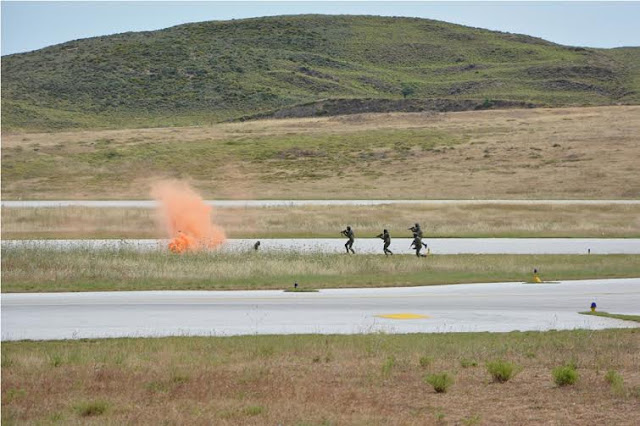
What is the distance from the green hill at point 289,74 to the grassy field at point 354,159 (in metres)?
20.2

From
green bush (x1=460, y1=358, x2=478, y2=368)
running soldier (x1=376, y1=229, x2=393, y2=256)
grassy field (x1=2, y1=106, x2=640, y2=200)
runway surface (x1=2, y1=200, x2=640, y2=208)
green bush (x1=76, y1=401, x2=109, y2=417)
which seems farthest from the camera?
grassy field (x1=2, y1=106, x2=640, y2=200)

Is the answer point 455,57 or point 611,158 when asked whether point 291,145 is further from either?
point 455,57

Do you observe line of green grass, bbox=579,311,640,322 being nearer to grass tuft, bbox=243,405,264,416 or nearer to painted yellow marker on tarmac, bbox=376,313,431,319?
painted yellow marker on tarmac, bbox=376,313,431,319

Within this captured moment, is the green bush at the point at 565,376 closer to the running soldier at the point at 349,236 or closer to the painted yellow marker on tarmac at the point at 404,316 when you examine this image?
the painted yellow marker on tarmac at the point at 404,316

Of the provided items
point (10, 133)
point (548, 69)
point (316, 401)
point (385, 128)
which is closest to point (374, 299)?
point (316, 401)

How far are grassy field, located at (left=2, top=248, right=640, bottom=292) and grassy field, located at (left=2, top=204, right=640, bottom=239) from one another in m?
12.2

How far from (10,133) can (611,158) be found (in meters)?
67.5

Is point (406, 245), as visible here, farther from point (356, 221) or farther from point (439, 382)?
point (439, 382)

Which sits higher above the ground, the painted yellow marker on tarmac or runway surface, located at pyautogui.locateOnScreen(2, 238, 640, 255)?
runway surface, located at pyautogui.locateOnScreen(2, 238, 640, 255)

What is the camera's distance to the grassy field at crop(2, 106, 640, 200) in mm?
76500

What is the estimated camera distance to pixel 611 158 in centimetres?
8431

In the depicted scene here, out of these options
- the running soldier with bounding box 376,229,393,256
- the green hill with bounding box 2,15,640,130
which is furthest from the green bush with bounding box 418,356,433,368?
the green hill with bounding box 2,15,640,130

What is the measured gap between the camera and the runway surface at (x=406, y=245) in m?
43.0

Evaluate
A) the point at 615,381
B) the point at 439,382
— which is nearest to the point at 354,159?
the point at 615,381
